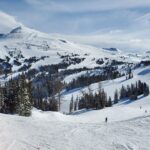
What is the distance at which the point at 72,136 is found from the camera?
39531 millimetres

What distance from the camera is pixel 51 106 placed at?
511 feet

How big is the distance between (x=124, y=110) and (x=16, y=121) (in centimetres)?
9446

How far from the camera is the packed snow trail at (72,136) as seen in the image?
113 ft

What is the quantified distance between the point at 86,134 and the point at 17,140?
28.5ft

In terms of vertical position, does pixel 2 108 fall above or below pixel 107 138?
below

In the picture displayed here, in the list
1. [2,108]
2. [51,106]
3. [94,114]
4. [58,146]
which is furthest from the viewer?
[51,106]

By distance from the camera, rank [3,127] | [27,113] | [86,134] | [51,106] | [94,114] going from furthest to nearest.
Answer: [51,106], [94,114], [27,113], [3,127], [86,134]

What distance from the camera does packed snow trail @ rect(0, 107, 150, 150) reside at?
113ft

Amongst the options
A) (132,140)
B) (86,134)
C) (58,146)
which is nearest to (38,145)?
(58,146)

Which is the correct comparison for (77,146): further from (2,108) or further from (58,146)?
(2,108)

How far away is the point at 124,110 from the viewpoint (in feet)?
456

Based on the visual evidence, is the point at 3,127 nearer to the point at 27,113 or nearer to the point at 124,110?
A: the point at 27,113

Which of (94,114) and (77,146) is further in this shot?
(94,114)

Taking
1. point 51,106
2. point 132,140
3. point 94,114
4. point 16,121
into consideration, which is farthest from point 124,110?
point 132,140
